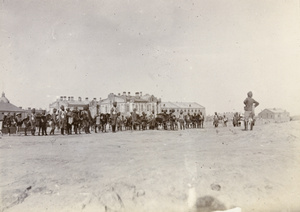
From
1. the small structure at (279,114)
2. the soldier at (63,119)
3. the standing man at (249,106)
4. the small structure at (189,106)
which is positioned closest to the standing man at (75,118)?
the soldier at (63,119)

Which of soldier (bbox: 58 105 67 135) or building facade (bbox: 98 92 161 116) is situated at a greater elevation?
building facade (bbox: 98 92 161 116)

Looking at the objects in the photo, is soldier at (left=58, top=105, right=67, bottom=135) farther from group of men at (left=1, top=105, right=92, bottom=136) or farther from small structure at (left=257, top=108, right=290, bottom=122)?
small structure at (left=257, top=108, right=290, bottom=122)

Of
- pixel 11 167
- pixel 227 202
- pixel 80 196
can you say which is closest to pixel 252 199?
pixel 227 202

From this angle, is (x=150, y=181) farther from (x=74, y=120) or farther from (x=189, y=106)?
(x=74, y=120)

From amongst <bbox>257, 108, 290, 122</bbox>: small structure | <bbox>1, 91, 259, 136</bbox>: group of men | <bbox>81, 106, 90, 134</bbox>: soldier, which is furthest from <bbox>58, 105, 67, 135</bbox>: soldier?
<bbox>257, 108, 290, 122</bbox>: small structure

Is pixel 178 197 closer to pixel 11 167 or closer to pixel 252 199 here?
pixel 252 199

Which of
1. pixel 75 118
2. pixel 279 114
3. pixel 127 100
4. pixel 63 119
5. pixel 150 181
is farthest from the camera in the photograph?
pixel 127 100

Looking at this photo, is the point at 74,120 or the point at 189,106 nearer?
the point at 189,106

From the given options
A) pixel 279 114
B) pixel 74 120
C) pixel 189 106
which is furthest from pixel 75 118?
pixel 279 114

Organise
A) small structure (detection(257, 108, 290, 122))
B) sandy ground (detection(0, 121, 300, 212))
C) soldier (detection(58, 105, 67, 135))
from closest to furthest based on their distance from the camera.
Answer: sandy ground (detection(0, 121, 300, 212)) → small structure (detection(257, 108, 290, 122)) → soldier (detection(58, 105, 67, 135))
